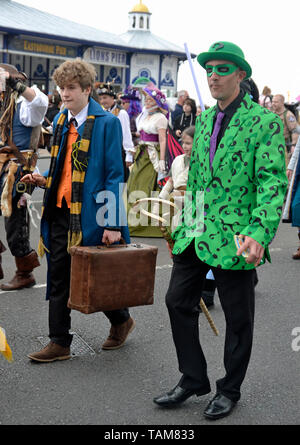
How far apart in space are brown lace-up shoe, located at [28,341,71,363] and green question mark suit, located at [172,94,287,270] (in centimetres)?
129

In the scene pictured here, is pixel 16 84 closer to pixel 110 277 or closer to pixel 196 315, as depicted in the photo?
pixel 110 277

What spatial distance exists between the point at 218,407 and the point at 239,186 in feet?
3.91

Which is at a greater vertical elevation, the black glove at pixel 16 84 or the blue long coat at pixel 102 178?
the black glove at pixel 16 84

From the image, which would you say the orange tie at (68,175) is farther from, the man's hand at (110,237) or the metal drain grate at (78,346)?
the metal drain grate at (78,346)

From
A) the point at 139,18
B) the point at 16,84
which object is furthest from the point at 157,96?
the point at 139,18

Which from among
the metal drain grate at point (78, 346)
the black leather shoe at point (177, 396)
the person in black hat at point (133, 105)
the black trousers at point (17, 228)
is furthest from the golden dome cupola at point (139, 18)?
the black leather shoe at point (177, 396)

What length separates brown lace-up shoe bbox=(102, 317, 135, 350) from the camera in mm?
4660

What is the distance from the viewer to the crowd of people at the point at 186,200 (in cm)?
335

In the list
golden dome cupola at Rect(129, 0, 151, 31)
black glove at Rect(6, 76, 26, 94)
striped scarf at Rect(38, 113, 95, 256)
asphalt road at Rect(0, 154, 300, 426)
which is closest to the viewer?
asphalt road at Rect(0, 154, 300, 426)

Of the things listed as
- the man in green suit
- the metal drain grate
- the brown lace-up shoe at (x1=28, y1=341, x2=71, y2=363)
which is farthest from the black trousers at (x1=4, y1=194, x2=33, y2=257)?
the man in green suit

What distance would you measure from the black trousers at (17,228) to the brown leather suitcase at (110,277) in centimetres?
190

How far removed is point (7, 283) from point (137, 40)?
32.1 meters

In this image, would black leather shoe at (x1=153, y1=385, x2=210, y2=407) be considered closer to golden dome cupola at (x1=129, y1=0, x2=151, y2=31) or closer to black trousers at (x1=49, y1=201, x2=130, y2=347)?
black trousers at (x1=49, y1=201, x2=130, y2=347)

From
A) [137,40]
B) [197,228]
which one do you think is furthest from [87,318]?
[137,40]
